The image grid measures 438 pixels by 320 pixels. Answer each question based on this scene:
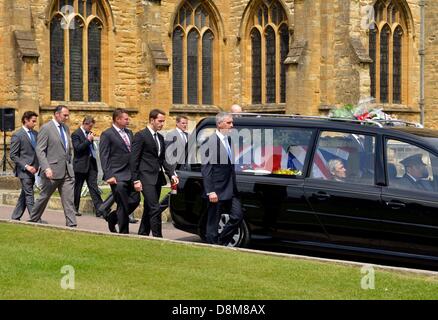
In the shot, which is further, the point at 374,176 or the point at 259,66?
the point at 259,66

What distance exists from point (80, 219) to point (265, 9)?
54.3 ft

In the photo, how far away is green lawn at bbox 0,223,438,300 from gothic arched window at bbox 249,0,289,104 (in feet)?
66.7

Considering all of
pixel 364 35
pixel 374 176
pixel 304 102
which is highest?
pixel 364 35

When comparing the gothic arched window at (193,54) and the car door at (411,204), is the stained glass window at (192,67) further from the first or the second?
the car door at (411,204)

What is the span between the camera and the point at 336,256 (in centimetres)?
1129

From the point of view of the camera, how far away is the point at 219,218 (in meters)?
11.1

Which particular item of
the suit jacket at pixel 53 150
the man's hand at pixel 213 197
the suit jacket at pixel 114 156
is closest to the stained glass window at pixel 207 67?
the suit jacket at pixel 53 150

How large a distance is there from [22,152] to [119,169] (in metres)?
2.85

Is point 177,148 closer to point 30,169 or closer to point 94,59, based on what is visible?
point 30,169

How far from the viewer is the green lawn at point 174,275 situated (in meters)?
7.68

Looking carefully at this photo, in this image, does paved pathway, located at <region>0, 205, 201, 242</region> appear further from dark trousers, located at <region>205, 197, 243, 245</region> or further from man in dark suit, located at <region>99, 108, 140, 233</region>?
dark trousers, located at <region>205, 197, 243, 245</region>
